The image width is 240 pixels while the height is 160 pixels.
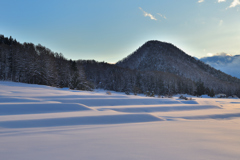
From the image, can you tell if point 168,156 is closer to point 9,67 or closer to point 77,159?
point 77,159

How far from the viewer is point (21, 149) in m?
2.51

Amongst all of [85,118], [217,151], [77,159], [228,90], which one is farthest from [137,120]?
[228,90]

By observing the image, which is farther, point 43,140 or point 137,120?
point 137,120

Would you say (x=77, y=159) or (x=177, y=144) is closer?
(x=77, y=159)

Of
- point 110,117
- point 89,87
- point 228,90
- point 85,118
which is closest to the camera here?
point 85,118

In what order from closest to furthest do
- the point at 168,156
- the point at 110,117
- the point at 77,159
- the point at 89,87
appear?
the point at 77,159, the point at 168,156, the point at 110,117, the point at 89,87

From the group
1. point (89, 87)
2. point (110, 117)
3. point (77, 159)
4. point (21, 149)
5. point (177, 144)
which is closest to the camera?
point (77, 159)

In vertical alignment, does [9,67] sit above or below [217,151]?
above

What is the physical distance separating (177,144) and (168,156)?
718mm

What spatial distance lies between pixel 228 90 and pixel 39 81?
107 meters

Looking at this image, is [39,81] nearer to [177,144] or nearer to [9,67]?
[9,67]

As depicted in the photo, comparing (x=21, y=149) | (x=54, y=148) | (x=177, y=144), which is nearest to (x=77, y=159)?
(x=54, y=148)

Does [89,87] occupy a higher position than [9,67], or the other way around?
[9,67]

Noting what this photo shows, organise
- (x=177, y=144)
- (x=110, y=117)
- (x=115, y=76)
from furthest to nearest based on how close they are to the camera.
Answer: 1. (x=115, y=76)
2. (x=110, y=117)
3. (x=177, y=144)
